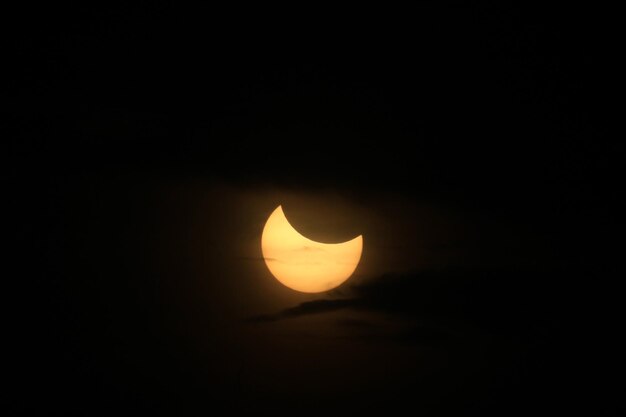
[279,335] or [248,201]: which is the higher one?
[248,201]

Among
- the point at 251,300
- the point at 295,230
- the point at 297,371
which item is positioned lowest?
the point at 297,371

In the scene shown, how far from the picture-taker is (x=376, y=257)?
17.3 feet

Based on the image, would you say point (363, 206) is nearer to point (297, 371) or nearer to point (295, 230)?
point (295, 230)

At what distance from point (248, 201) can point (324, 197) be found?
39 centimetres

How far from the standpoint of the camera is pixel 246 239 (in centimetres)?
525

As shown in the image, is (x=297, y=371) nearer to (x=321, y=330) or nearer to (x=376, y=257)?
(x=321, y=330)

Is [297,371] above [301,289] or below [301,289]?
below

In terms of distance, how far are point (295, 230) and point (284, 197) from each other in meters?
0.18

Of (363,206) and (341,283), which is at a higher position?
(363,206)

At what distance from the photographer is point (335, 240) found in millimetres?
5277

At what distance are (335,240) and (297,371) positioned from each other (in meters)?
0.69

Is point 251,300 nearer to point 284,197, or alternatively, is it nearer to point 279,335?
point 279,335

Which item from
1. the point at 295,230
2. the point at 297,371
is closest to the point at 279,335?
the point at 297,371

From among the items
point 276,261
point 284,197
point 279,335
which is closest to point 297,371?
point 279,335
